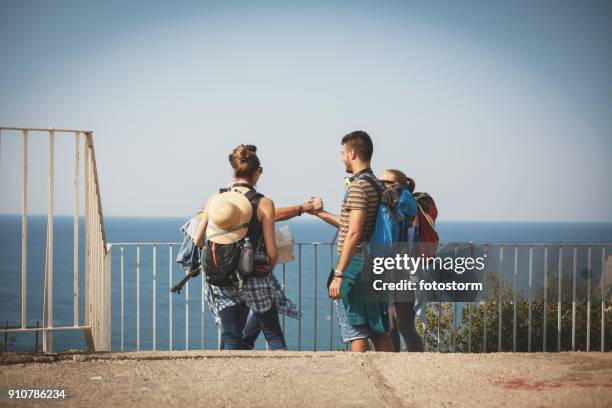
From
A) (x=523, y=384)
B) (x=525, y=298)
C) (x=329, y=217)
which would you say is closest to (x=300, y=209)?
(x=329, y=217)

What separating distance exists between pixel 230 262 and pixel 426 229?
4.78 feet

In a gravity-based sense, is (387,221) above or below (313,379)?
above

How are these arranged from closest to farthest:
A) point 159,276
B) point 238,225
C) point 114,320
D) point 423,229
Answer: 1. point 238,225
2. point 423,229
3. point 114,320
4. point 159,276

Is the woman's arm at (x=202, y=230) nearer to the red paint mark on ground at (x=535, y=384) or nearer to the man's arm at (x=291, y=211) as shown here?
the man's arm at (x=291, y=211)

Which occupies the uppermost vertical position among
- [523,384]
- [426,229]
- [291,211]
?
[291,211]

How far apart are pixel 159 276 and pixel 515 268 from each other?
4468 inches

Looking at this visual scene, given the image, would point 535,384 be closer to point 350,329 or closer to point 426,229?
point 350,329

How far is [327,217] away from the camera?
5117 millimetres

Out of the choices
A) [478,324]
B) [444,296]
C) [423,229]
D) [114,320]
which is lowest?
[114,320]

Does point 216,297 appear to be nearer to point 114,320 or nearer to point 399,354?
point 399,354

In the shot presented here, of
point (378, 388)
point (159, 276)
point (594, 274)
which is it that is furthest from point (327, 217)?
point (159, 276)

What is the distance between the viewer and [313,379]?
12.7 ft

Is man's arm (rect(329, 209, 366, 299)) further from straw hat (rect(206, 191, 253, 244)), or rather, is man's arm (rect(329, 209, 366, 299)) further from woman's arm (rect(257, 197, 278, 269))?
straw hat (rect(206, 191, 253, 244))

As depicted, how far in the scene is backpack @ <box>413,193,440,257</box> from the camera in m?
4.85
